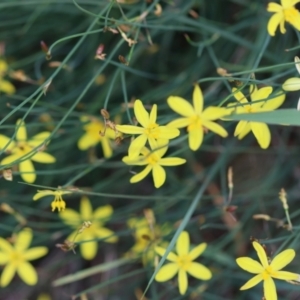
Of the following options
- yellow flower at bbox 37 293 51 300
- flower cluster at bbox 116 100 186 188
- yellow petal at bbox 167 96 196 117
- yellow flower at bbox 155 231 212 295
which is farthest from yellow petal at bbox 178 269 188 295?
yellow flower at bbox 37 293 51 300

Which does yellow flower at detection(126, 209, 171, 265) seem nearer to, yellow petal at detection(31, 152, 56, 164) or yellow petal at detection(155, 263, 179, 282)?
yellow petal at detection(155, 263, 179, 282)

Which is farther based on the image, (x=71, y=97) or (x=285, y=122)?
(x=71, y=97)

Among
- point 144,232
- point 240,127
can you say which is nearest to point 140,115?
point 240,127

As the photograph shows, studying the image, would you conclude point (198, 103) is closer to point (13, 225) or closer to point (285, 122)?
point (285, 122)

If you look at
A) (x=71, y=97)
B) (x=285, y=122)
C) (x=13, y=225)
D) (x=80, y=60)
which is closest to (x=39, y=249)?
(x=13, y=225)

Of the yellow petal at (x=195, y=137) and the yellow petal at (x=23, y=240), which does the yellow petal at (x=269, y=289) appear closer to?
the yellow petal at (x=195, y=137)
